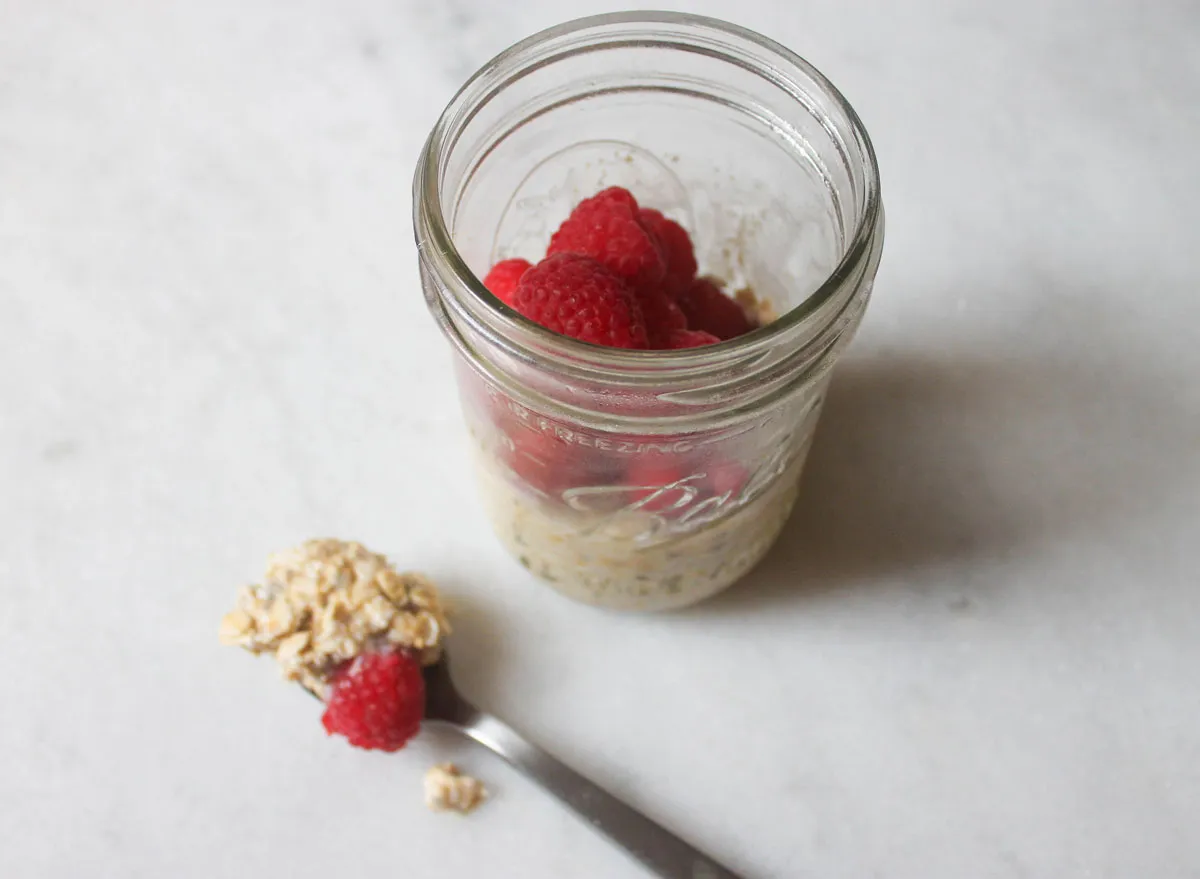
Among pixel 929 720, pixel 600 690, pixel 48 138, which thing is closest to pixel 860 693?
pixel 929 720

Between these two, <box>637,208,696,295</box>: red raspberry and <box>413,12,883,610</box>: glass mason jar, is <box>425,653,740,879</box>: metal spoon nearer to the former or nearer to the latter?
<box>413,12,883,610</box>: glass mason jar

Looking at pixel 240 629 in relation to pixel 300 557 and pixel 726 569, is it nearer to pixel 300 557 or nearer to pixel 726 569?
pixel 300 557

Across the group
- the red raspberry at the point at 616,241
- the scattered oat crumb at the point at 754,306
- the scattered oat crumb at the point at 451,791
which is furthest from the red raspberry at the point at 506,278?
the scattered oat crumb at the point at 451,791

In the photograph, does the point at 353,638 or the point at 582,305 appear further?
the point at 353,638

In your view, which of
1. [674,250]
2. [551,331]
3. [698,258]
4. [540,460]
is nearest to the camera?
[551,331]

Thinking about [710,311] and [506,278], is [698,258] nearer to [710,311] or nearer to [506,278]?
[710,311]

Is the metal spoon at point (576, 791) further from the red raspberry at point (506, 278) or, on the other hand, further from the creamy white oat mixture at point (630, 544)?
the red raspberry at point (506, 278)

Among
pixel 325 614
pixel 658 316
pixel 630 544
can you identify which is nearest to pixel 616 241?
pixel 658 316
